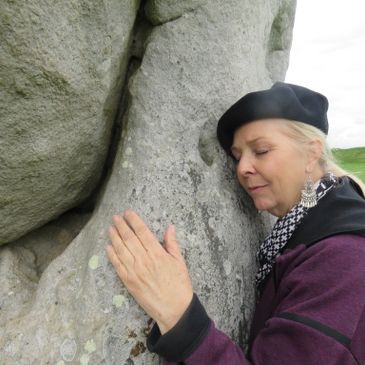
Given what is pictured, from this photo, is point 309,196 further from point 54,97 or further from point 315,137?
point 54,97

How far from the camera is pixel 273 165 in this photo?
7.48ft

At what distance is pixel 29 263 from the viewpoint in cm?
275

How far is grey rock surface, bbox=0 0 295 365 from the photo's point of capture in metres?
2.15

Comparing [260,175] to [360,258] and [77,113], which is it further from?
[77,113]

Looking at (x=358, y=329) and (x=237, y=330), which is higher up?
(x=358, y=329)

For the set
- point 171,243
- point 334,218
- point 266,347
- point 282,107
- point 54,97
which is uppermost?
point 54,97

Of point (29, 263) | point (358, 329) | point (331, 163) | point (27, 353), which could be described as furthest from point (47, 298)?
point (331, 163)

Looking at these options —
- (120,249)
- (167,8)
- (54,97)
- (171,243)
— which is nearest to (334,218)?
(171,243)

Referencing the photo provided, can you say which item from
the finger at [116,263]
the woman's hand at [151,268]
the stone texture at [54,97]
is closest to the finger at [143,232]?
the woman's hand at [151,268]

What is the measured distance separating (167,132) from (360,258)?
1331 millimetres

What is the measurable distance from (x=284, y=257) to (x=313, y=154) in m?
0.65

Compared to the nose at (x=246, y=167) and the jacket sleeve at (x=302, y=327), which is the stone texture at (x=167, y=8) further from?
the jacket sleeve at (x=302, y=327)

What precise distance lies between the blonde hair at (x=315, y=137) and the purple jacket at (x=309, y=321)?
0.41 metres

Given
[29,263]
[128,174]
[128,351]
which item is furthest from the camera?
[29,263]
